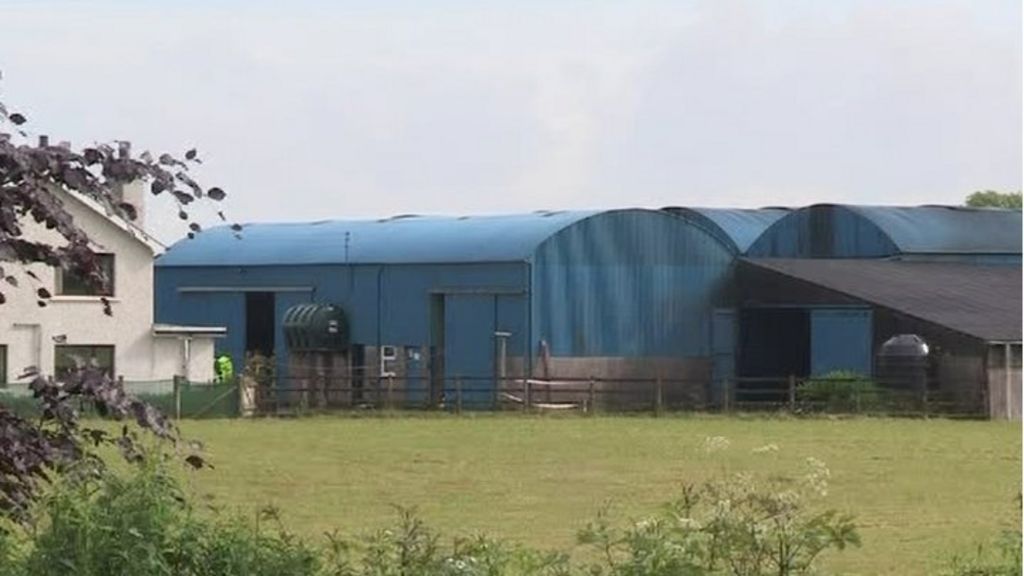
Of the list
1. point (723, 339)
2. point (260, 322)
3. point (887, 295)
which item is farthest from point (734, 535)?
point (260, 322)

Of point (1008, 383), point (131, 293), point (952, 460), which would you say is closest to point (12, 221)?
point (952, 460)

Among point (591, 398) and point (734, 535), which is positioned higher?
point (591, 398)

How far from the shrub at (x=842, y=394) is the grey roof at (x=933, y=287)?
97.2 inches

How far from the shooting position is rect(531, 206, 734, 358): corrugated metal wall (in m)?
51.9

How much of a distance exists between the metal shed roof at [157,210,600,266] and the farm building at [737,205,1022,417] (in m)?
5.22

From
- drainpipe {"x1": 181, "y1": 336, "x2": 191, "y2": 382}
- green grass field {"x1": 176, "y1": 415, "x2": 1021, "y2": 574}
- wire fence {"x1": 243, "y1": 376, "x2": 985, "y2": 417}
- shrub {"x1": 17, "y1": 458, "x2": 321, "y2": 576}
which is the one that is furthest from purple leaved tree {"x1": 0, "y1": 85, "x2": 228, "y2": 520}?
drainpipe {"x1": 181, "y1": 336, "x2": 191, "y2": 382}

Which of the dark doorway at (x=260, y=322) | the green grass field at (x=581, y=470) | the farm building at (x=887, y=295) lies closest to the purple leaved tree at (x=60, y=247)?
the green grass field at (x=581, y=470)

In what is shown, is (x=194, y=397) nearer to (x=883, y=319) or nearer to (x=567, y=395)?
(x=567, y=395)

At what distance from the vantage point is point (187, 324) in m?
58.8

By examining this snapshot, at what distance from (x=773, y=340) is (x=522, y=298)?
6576mm

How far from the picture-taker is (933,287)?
53156 mm

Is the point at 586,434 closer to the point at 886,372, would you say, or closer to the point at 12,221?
the point at 886,372

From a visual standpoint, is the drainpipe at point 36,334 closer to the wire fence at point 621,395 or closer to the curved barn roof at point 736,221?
the wire fence at point 621,395

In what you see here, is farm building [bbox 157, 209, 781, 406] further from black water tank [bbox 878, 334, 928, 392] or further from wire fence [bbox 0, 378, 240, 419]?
wire fence [bbox 0, 378, 240, 419]
